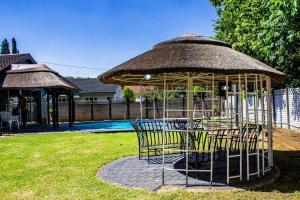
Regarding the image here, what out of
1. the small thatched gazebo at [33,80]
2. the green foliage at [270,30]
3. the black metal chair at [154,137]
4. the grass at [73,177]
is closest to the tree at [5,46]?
the small thatched gazebo at [33,80]

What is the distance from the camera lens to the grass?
6.37 meters

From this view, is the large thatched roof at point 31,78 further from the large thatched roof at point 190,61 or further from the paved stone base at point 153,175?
the large thatched roof at point 190,61

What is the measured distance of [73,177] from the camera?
8.05m

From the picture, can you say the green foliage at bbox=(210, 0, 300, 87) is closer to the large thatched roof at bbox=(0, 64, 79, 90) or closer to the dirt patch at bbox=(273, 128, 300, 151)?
the dirt patch at bbox=(273, 128, 300, 151)

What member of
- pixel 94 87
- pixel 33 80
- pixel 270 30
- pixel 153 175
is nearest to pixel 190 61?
pixel 153 175

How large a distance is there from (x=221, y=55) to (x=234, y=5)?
13.1 metres

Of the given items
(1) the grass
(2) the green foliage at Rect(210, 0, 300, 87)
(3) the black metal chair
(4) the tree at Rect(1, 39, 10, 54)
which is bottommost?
(1) the grass

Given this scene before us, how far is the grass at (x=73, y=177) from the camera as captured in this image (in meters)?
6.37

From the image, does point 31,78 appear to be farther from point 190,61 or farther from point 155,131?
point 190,61

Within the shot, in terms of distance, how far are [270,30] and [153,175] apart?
25.5ft

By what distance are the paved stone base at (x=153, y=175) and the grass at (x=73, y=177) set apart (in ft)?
1.13

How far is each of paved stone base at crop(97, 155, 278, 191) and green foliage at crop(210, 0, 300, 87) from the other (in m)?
5.35

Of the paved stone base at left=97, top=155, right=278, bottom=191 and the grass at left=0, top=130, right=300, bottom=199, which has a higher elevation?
the paved stone base at left=97, top=155, right=278, bottom=191

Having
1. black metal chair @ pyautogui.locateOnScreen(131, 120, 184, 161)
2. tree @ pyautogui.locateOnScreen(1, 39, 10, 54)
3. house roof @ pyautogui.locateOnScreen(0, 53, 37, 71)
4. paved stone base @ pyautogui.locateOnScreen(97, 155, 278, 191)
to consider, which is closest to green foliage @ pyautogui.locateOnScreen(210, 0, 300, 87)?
black metal chair @ pyautogui.locateOnScreen(131, 120, 184, 161)
